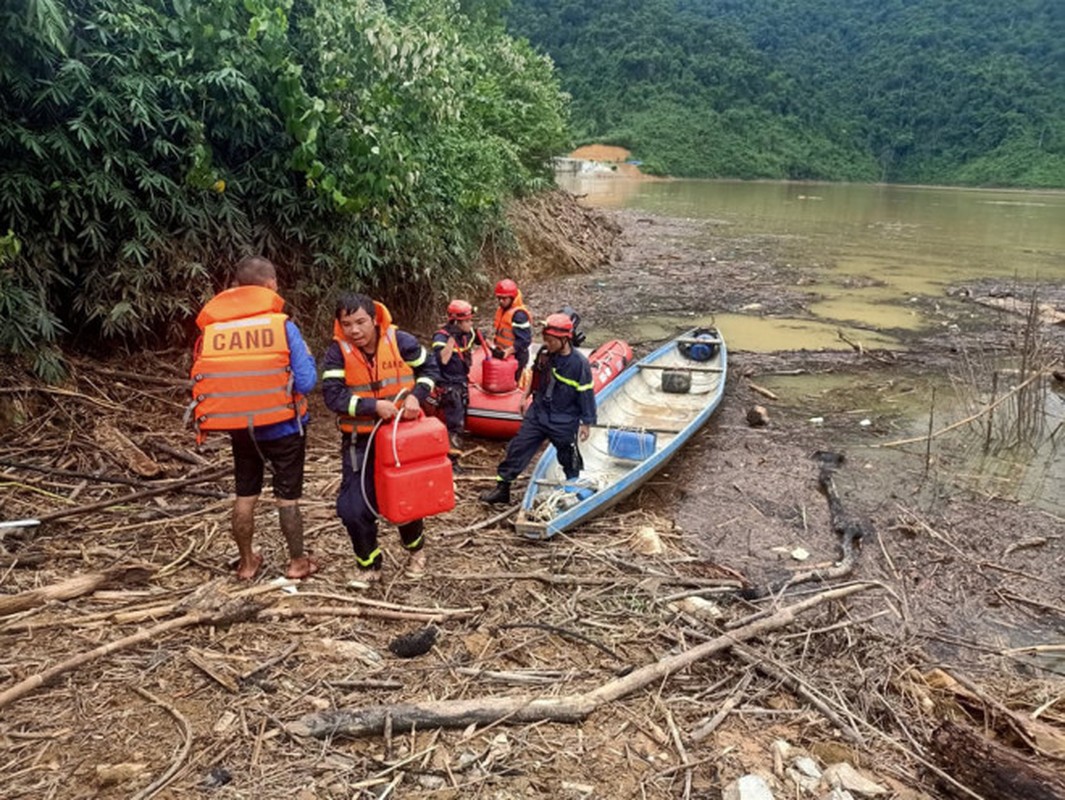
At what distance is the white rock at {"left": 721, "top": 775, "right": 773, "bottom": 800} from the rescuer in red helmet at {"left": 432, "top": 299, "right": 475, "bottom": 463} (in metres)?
4.51

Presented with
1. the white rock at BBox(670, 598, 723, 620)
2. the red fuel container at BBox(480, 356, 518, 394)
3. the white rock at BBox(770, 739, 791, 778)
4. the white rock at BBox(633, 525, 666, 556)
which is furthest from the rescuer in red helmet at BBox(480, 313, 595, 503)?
the white rock at BBox(770, 739, 791, 778)

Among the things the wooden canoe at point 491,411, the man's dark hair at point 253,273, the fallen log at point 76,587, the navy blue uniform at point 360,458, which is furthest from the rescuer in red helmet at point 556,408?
the fallen log at point 76,587

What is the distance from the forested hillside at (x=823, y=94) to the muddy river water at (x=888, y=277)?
2541cm

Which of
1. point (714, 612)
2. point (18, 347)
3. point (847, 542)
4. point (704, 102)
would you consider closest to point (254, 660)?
A: point (714, 612)

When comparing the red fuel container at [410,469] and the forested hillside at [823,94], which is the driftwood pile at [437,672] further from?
the forested hillside at [823,94]

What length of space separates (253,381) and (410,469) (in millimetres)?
923

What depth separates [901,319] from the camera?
46.8ft

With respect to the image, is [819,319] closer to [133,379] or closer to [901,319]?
[901,319]

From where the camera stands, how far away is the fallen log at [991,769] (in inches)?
109

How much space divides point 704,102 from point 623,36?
12.5 meters

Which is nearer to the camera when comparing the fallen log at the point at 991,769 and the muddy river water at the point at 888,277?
the fallen log at the point at 991,769

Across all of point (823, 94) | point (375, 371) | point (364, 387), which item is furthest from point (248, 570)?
point (823, 94)

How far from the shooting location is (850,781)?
293 cm

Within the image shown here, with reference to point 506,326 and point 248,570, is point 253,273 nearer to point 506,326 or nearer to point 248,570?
point 248,570
